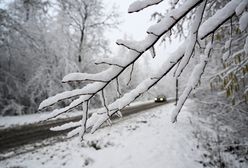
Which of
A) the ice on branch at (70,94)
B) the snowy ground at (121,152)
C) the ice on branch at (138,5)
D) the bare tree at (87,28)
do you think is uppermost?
the bare tree at (87,28)

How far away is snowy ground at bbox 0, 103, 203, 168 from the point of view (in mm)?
5031

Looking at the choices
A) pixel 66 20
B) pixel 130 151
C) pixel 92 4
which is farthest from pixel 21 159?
pixel 92 4

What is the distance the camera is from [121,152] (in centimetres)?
571

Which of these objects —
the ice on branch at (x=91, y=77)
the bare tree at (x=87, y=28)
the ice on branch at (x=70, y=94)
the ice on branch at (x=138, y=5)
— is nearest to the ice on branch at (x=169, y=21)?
the ice on branch at (x=138, y=5)

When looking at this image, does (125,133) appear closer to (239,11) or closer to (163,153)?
(163,153)

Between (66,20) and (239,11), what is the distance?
1767 centimetres

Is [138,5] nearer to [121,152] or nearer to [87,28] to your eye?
[121,152]

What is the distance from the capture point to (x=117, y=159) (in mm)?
5230

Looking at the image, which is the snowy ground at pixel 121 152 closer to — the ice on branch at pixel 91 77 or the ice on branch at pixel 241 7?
the ice on branch at pixel 91 77

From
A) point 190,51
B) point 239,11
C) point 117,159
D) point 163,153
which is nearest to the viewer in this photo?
point 239,11

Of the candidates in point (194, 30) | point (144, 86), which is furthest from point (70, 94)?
point (194, 30)

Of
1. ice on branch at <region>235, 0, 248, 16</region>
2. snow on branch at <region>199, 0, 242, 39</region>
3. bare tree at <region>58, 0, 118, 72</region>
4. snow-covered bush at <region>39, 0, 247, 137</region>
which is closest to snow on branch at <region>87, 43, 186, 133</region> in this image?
snow-covered bush at <region>39, 0, 247, 137</region>

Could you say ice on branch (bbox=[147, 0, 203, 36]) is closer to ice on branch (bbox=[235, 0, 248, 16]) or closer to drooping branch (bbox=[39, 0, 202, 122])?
drooping branch (bbox=[39, 0, 202, 122])

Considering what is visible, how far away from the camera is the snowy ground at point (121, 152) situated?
503 centimetres
